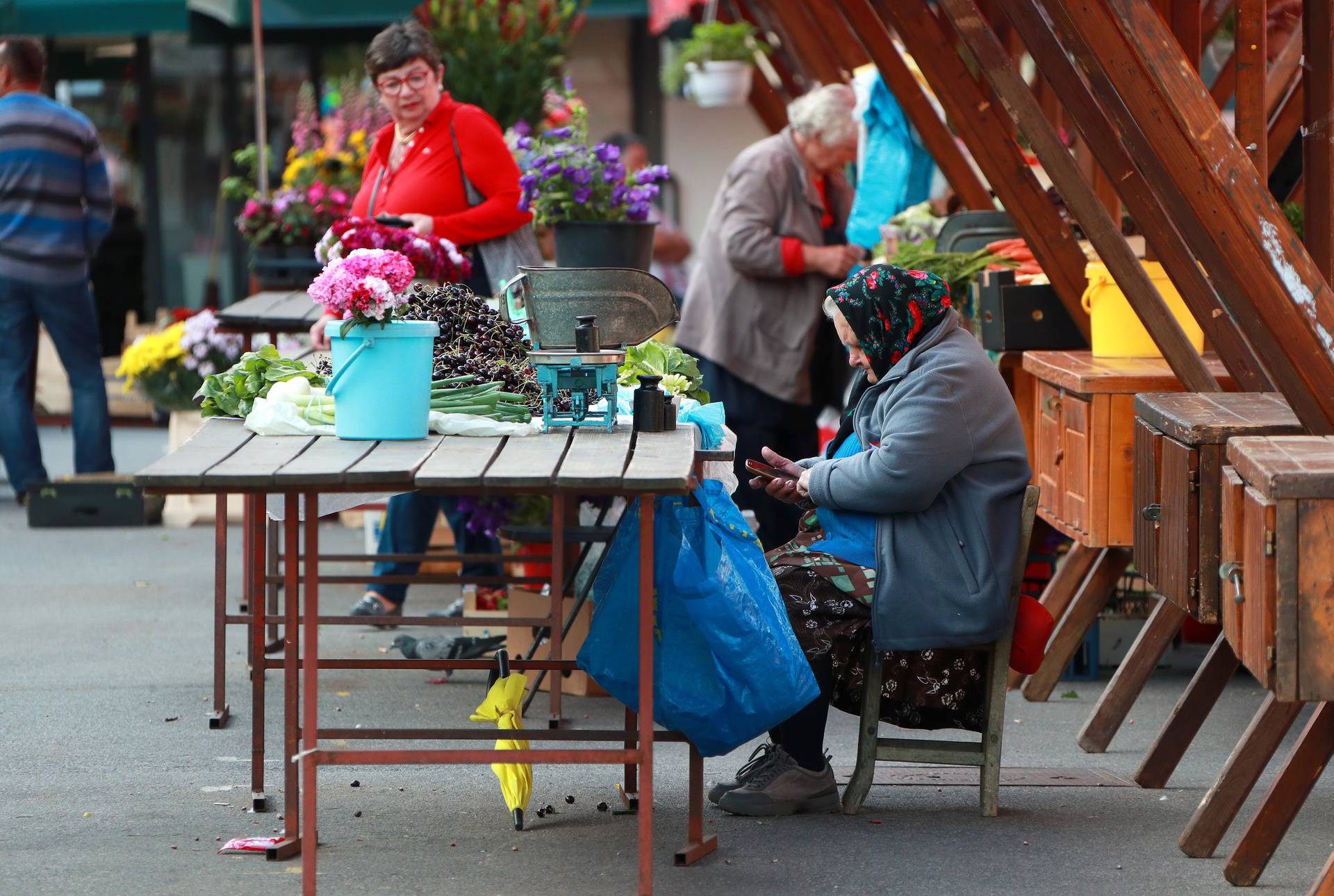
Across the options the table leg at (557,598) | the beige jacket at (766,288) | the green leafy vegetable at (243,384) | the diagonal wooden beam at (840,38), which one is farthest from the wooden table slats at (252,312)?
the diagonal wooden beam at (840,38)

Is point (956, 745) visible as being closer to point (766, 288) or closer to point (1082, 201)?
point (1082, 201)

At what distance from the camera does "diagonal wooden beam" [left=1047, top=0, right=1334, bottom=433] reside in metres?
3.34

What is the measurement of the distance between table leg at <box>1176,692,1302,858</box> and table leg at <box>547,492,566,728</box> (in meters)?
1.60

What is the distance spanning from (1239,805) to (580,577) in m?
2.22

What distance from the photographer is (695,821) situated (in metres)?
3.58

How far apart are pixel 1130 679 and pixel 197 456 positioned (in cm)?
260

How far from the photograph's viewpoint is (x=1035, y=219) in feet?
16.9

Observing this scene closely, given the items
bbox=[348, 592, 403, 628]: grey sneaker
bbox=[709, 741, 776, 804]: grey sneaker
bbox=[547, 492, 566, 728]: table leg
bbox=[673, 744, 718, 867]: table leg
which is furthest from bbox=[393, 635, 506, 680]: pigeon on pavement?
bbox=[673, 744, 718, 867]: table leg

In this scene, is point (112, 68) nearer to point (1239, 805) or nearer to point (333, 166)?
point (333, 166)

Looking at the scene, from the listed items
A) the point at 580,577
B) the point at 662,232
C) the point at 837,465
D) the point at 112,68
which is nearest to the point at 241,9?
the point at 112,68

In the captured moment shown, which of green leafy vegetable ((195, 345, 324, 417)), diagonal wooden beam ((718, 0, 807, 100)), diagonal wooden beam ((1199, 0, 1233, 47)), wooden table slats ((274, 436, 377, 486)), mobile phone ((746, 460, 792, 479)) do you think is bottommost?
mobile phone ((746, 460, 792, 479))

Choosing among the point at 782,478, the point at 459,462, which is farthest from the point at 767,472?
the point at 459,462

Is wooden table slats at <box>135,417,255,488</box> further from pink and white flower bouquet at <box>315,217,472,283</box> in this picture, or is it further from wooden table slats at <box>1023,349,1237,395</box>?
wooden table slats at <box>1023,349,1237,395</box>

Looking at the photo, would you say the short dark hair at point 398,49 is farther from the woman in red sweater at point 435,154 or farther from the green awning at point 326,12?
the green awning at point 326,12
